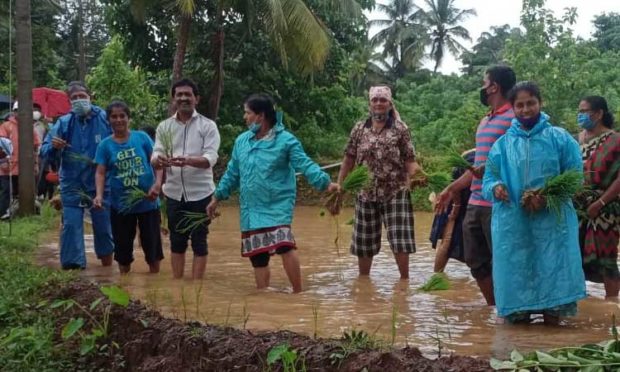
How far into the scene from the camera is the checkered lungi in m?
7.05

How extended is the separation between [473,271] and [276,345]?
229cm

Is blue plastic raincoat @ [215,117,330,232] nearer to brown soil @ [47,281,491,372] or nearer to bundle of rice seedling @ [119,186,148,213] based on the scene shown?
bundle of rice seedling @ [119,186,148,213]

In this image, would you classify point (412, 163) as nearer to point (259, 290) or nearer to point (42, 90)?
point (259, 290)

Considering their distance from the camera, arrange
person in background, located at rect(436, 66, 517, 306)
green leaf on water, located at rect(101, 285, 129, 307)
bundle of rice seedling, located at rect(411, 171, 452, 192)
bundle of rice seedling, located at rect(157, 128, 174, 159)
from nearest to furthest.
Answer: green leaf on water, located at rect(101, 285, 129, 307)
person in background, located at rect(436, 66, 517, 306)
bundle of rice seedling, located at rect(411, 171, 452, 192)
bundle of rice seedling, located at rect(157, 128, 174, 159)

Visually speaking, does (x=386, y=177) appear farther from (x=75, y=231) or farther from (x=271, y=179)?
(x=75, y=231)

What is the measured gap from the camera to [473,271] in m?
5.88

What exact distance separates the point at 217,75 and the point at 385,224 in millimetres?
11814

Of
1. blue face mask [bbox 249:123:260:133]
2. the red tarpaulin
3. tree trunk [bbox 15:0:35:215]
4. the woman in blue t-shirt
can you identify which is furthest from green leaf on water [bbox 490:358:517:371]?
the red tarpaulin

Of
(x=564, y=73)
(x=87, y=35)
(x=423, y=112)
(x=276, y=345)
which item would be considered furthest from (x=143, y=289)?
(x=87, y=35)

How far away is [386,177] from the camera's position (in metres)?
7.11

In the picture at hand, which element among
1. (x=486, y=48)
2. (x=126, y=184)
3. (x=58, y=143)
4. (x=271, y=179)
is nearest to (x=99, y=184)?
(x=126, y=184)

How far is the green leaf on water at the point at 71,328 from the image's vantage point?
4551 mm

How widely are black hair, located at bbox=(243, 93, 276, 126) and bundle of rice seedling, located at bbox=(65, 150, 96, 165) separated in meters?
1.91

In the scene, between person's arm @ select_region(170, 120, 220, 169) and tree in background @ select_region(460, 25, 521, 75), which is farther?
tree in background @ select_region(460, 25, 521, 75)
